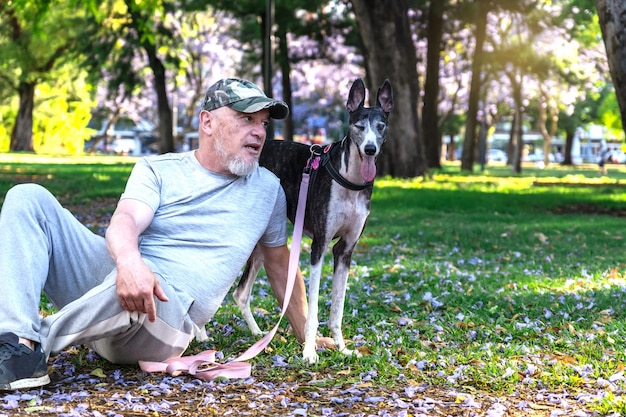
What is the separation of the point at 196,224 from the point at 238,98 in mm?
734

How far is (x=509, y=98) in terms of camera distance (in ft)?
202

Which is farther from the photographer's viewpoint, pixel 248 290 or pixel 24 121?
pixel 24 121

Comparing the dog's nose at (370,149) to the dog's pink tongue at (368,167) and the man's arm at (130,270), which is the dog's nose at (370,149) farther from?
the man's arm at (130,270)

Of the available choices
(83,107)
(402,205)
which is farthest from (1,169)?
(83,107)

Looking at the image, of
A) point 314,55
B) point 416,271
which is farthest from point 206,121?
point 314,55

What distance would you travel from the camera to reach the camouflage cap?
4852mm

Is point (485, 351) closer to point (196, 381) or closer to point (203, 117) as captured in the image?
point (196, 381)

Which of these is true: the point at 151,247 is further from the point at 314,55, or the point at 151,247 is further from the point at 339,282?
the point at 314,55

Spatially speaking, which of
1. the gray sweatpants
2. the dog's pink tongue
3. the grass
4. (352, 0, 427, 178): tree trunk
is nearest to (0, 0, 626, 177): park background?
(352, 0, 427, 178): tree trunk

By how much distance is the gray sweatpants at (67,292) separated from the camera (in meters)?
4.32

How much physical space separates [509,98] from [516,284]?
55.0 m

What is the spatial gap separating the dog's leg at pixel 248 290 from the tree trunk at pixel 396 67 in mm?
14249

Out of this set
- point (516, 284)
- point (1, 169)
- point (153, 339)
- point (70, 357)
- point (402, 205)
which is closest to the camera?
point (153, 339)

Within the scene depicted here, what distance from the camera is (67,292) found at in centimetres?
486
